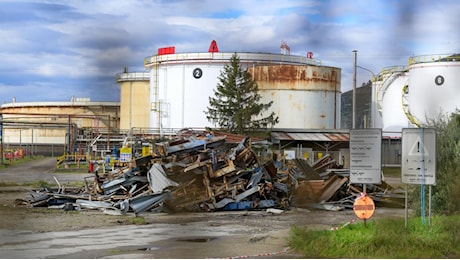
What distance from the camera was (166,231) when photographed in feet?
48.9

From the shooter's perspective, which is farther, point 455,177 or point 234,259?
point 455,177

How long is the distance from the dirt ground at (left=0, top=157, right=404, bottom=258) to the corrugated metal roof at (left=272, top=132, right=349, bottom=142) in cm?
2720

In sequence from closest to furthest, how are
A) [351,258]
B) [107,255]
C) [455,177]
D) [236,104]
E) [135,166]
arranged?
[351,258] → [107,255] → [455,177] → [135,166] → [236,104]

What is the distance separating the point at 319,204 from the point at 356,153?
11.0 meters

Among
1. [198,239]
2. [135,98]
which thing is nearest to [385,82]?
[135,98]

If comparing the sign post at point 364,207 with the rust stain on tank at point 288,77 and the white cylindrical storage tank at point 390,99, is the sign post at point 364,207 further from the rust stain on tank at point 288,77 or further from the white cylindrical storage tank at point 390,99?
the white cylindrical storage tank at point 390,99

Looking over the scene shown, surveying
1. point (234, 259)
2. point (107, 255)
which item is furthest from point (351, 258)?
point (107, 255)

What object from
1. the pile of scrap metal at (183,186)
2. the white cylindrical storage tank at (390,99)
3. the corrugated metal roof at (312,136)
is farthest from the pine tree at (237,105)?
the pile of scrap metal at (183,186)

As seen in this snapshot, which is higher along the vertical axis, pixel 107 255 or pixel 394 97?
pixel 394 97

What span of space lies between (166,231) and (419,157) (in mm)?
6357

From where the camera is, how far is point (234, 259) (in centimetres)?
998

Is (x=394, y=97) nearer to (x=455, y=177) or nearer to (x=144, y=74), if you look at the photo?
(x=144, y=74)

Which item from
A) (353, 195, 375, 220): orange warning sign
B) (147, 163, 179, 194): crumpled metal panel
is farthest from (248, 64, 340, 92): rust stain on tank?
(353, 195, 375, 220): orange warning sign

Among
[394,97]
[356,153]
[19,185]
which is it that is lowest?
[19,185]
